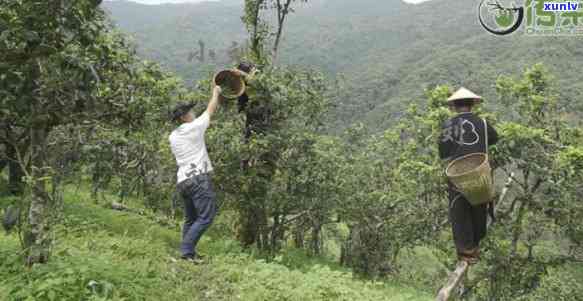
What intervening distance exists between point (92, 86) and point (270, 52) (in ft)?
17.5

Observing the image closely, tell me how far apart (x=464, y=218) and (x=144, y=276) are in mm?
3770

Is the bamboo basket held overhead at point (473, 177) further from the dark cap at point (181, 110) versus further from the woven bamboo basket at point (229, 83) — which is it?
the dark cap at point (181, 110)

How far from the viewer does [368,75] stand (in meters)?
145

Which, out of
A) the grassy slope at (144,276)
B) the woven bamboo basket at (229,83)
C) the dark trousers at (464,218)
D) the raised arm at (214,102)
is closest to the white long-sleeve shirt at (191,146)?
the raised arm at (214,102)

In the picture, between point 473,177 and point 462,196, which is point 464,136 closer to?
point 473,177

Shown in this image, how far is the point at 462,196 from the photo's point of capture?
5.75m

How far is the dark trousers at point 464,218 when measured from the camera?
18.9 feet

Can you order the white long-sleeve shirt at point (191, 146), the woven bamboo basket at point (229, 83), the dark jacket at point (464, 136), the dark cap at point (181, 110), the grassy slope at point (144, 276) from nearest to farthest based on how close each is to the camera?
1. the grassy slope at point (144, 276)
2. the dark jacket at point (464, 136)
3. the white long-sleeve shirt at point (191, 146)
4. the dark cap at point (181, 110)
5. the woven bamboo basket at point (229, 83)

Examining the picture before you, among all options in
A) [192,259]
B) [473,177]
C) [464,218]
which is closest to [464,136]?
[473,177]

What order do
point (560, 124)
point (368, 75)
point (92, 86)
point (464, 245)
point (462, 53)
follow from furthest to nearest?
1. point (368, 75)
2. point (462, 53)
3. point (560, 124)
4. point (464, 245)
5. point (92, 86)

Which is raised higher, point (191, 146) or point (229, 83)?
point (229, 83)

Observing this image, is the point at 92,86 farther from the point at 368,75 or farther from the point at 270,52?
the point at 368,75

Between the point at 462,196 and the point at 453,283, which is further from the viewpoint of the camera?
the point at 462,196

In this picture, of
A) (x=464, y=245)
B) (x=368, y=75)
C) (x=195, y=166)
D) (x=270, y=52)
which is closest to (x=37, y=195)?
(x=195, y=166)
